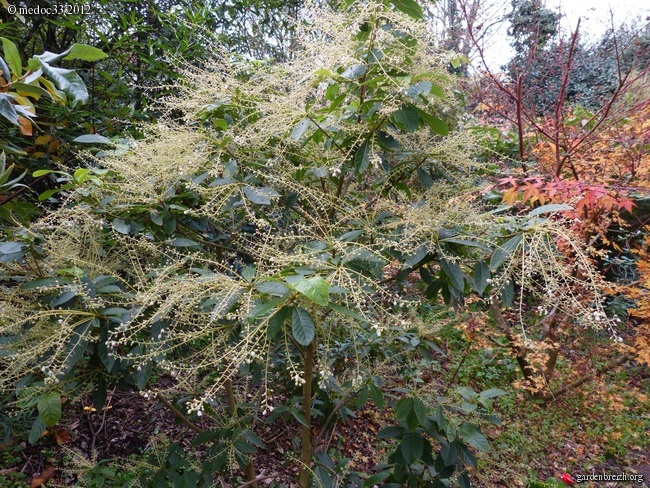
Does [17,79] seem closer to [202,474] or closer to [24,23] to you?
[202,474]

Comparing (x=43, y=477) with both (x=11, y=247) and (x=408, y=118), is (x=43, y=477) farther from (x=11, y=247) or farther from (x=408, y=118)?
(x=408, y=118)

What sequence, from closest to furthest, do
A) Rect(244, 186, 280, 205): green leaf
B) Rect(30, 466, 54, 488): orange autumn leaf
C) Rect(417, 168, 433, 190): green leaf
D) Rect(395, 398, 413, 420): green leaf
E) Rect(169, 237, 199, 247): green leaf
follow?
Rect(244, 186, 280, 205): green leaf → Rect(169, 237, 199, 247): green leaf → Rect(417, 168, 433, 190): green leaf → Rect(395, 398, 413, 420): green leaf → Rect(30, 466, 54, 488): orange autumn leaf

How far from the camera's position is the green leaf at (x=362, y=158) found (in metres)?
1.65

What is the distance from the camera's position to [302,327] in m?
1.22

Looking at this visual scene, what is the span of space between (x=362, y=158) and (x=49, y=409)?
149cm

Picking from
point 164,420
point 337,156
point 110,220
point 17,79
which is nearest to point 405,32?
point 337,156

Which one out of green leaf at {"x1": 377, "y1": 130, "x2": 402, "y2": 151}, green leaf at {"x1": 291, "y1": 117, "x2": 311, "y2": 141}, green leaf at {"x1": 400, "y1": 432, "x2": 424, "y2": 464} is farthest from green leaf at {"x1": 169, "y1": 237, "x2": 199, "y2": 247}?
green leaf at {"x1": 400, "y1": 432, "x2": 424, "y2": 464}

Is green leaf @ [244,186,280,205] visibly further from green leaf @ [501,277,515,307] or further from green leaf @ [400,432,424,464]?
green leaf @ [400,432,424,464]

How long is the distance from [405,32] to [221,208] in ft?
3.36

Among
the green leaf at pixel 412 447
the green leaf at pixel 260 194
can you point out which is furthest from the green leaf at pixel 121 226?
the green leaf at pixel 412 447

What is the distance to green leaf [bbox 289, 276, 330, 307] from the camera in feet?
3.56

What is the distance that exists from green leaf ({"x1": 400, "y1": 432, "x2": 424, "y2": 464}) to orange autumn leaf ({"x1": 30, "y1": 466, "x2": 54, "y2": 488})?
2.32 meters

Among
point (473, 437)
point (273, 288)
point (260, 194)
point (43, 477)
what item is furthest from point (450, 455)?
point (43, 477)

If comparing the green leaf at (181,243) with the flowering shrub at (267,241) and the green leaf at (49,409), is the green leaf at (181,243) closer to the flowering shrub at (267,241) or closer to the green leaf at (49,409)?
the flowering shrub at (267,241)
